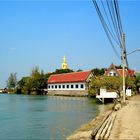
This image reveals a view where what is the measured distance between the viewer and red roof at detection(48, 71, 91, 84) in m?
82.9

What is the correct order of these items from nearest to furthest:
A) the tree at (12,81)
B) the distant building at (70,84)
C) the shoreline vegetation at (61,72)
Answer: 1. the shoreline vegetation at (61,72)
2. the distant building at (70,84)
3. the tree at (12,81)

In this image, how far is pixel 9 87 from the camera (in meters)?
150

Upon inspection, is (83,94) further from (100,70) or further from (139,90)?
(139,90)

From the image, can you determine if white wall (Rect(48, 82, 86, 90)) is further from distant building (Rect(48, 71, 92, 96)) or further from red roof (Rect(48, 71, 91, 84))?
red roof (Rect(48, 71, 91, 84))

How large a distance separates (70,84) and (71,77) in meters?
2.39

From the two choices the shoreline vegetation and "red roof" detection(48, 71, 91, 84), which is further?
"red roof" detection(48, 71, 91, 84)

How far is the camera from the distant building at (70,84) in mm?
82188

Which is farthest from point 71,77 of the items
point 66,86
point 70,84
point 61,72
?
point 61,72

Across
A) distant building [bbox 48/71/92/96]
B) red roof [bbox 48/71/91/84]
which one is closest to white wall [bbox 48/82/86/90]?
distant building [bbox 48/71/92/96]

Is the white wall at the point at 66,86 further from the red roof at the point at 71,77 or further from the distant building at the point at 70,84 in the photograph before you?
the red roof at the point at 71,77

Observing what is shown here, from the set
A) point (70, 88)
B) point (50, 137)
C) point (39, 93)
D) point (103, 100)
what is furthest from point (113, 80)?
point (39, 93)

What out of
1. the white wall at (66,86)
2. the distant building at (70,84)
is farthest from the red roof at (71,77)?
the white wall at (66,86)

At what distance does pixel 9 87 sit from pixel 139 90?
7497cm

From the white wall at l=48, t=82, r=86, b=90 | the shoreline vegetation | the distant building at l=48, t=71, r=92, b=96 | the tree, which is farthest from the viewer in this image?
the tree
